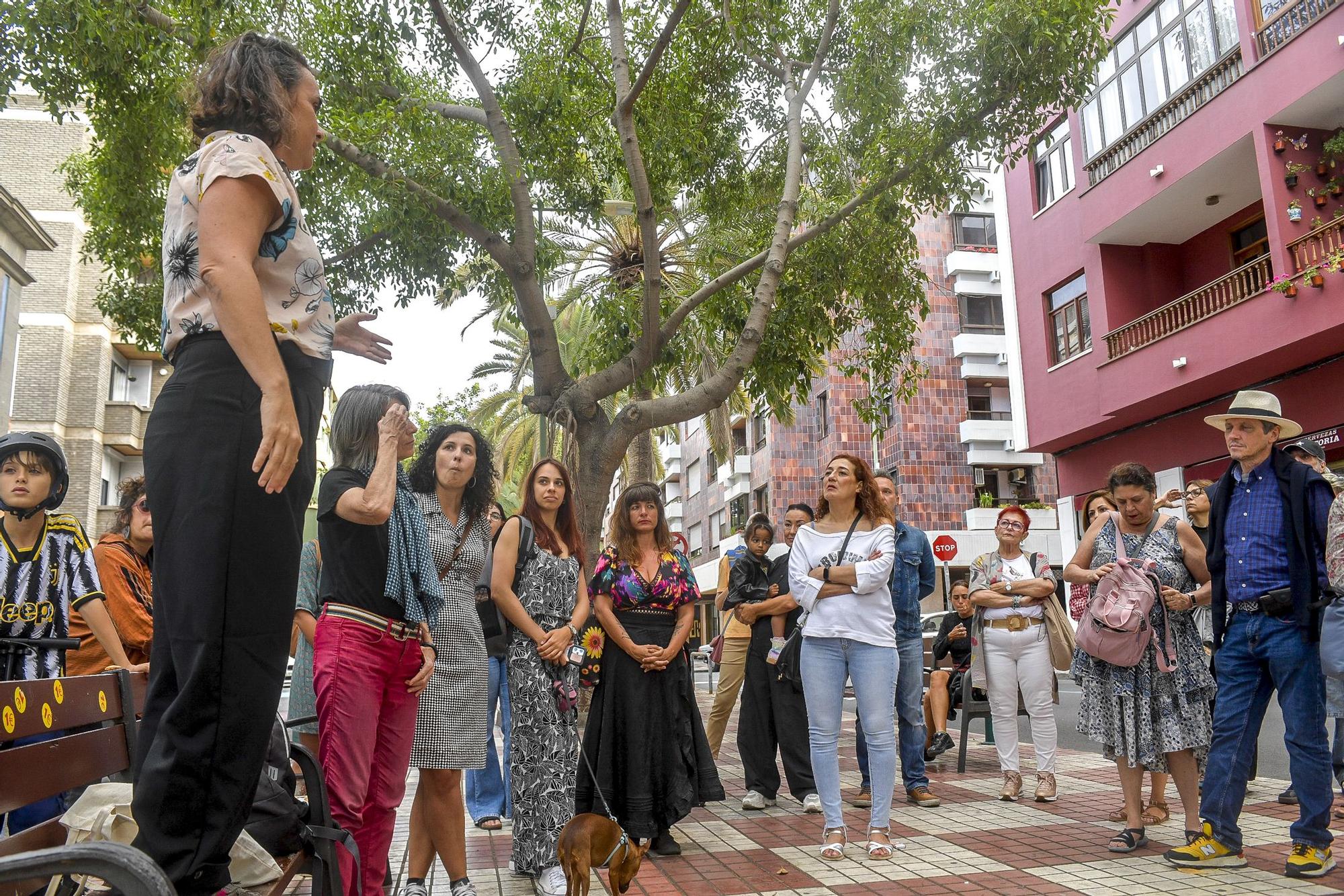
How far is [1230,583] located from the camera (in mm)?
5242

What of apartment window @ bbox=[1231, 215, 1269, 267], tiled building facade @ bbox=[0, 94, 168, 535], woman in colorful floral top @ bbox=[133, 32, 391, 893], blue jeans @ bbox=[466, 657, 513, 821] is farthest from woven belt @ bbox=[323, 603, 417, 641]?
tiled building facade @ bbox=[0, 94, 168, 535]

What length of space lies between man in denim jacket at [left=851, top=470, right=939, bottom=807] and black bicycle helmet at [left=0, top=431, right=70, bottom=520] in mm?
4812

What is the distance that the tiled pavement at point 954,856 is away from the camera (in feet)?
15.8

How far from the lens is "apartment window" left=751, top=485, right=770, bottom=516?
40625 millimetres

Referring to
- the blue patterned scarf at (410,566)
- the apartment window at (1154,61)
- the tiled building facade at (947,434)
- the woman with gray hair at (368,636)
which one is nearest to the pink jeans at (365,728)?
the woman with gray hair at (368,636)

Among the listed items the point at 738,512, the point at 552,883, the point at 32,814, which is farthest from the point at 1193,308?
the point at 738,512

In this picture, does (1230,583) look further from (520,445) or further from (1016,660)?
(520,445)

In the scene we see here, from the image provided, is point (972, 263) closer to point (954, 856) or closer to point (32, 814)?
point (954, 856)

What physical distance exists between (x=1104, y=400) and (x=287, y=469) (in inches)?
823

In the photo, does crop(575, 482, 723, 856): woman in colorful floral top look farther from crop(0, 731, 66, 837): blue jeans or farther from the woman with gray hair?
crop(0, 731, 66, 837): blue jeans

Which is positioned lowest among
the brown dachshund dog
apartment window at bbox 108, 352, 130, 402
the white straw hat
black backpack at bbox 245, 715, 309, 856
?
the brown dachshund dog

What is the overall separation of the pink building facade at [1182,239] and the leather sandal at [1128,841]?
11215mm

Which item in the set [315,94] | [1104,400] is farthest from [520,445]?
[315,94]

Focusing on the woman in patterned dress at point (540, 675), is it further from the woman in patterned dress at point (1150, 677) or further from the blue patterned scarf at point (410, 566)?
the woman in patterned dress at point (1150, 677)
